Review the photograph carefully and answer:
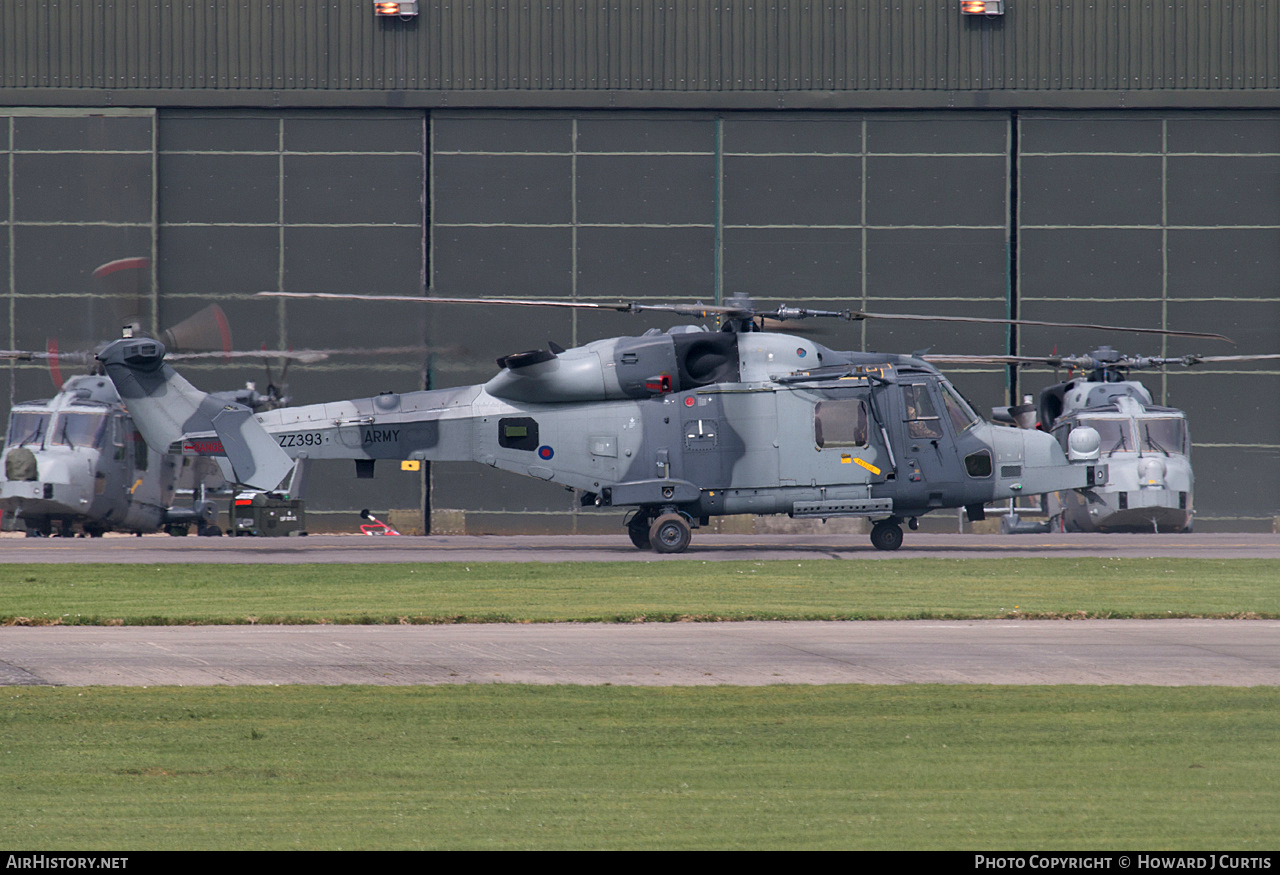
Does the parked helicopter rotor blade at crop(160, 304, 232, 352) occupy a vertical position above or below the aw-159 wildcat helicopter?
above

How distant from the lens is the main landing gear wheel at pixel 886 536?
91.9ft

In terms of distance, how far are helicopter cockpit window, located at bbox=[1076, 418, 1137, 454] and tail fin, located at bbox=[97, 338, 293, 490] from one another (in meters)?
17.8

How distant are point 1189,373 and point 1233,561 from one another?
17180 mm

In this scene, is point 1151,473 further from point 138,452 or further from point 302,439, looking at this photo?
point 138,452

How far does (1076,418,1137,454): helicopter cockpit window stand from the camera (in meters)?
31.7

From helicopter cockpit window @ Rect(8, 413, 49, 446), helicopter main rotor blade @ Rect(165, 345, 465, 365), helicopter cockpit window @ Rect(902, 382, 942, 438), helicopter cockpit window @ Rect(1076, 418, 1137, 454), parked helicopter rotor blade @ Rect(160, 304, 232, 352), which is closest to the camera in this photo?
helicopter cockpit window @ Rect(902, 382, 942, 438)

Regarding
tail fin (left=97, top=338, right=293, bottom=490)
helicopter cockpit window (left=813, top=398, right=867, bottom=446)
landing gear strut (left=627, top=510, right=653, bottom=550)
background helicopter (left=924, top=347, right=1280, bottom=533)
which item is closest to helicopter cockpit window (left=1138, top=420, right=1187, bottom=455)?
background helicopter (left=924, top=347, right=1280, bottom=533)

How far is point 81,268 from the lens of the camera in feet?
132

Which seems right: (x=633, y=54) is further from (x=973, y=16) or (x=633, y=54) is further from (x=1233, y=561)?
(x=1233, y=561)

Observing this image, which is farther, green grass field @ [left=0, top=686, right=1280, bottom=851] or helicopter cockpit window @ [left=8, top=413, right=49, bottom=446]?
helicopter cockpit window @ [left=8, top=413, right=49, bottom=446]

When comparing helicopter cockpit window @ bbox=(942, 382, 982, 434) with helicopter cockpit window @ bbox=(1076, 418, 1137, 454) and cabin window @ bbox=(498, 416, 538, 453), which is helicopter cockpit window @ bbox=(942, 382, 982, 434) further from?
cabin window @ bbox=(498, 416, 538, 453)

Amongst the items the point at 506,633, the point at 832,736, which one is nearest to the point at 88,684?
the point at 506,633

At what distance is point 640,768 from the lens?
30.0ft

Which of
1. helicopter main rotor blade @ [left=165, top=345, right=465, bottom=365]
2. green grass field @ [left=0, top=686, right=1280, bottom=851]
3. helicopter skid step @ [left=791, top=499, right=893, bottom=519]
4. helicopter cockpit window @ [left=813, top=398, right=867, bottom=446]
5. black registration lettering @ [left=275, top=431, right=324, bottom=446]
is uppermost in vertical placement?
helicopter main rotor blade @ [left=165, top=345, right=465, bottom=365]
